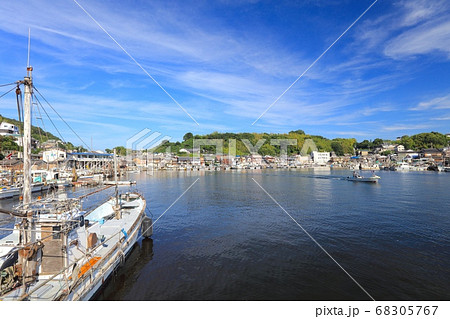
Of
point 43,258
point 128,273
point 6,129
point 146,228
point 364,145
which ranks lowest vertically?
point 128,273

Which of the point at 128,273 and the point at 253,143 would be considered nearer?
the point at 128,273

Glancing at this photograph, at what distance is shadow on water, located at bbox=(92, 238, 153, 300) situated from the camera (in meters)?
10.7

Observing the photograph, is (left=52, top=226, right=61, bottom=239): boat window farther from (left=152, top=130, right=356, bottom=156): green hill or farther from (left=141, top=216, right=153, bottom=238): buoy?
(left=152, top=130, right=356, bottom=156): green hill

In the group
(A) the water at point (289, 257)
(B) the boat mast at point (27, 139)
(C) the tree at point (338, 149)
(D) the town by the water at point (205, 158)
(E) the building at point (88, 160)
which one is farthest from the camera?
(C) the tree at point (338, 149)

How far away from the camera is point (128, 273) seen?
12727 millimetres

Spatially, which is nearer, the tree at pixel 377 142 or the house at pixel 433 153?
the house at pixel 433 153

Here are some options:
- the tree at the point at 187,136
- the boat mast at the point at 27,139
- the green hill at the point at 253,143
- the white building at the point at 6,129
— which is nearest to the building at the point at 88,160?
the white building at the point at 6,129

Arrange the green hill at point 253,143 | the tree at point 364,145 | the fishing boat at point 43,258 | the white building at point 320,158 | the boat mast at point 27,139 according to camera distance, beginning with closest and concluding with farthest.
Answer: the fishing boat at point 43,258
the boat mast at point 27,139
the white building at point 320,158
the green hill at point 253,143
the tree at point 364,145

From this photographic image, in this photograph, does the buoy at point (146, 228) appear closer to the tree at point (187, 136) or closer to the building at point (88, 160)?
the building at point (88, 160)

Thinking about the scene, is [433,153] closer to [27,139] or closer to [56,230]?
[56,230]

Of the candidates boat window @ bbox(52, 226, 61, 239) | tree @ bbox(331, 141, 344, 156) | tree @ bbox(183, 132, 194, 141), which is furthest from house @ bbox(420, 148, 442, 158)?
boat window @ bbox(52, 226, 61, 239)

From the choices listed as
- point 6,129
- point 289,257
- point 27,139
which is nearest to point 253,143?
point 6,129

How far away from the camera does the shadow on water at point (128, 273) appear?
1069 centimetres

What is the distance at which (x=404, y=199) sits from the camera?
32188 millimetres
